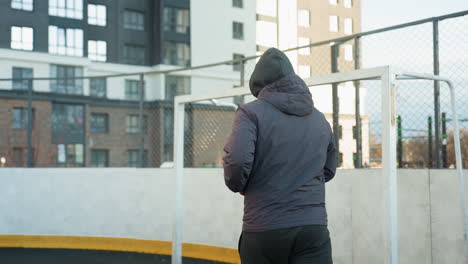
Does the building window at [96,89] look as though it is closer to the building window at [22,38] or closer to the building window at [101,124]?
the building window at [101,124]

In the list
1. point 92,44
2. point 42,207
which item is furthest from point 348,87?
point 92,44

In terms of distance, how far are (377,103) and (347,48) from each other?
3.67 feet

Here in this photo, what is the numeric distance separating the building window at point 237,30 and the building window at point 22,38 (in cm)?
1527

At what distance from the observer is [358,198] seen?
19.6 feet

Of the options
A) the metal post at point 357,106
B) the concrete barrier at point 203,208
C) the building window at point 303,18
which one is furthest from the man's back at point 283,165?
the building window at point 303,18

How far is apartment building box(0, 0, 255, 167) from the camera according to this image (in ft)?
97.8

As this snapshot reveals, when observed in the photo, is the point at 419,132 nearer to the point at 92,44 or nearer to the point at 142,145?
the point at 142,145

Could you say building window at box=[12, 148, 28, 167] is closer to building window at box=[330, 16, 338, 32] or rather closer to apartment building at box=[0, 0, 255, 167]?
apartment building at box=[0, 0, 255, 167]

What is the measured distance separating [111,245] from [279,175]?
6.60 m

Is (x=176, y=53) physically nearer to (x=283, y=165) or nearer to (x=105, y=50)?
(x=105, y=50)

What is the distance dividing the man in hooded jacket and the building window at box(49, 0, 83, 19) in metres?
37.4

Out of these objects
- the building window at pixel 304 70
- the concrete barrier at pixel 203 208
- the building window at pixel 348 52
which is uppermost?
the building window at pixel 348 52

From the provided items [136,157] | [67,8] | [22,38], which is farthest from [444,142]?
[67,8]

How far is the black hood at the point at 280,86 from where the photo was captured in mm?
2615
